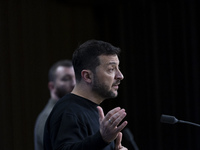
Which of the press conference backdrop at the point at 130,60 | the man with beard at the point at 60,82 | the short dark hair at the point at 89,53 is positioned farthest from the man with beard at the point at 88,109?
the press conference backdrop at the point at 130,60

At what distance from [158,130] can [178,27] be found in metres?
1.43

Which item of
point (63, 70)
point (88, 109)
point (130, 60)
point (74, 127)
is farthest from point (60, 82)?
point (130, 60)

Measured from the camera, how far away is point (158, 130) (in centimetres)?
471

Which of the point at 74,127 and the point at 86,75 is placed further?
the point at 86,75

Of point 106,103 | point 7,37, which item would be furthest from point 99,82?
point 106,103

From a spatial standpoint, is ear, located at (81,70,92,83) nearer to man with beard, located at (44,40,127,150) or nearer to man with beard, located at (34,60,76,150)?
man with beard, located at (44,40,127,150)

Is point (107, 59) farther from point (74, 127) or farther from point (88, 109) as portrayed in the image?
point (74, 127)

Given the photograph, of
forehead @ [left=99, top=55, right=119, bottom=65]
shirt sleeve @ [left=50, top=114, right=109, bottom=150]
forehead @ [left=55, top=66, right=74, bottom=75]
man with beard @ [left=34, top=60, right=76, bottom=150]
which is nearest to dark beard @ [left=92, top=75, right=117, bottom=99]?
forehead @ [left=99, top=55, right=119, bottom=65]

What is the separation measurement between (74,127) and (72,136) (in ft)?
0.17

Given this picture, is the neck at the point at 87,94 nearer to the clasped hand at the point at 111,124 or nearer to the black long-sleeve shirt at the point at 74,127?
the black long-sleeve shirt at the point at 74,127

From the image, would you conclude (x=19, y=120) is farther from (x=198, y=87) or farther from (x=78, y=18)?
(x=198, y=87)

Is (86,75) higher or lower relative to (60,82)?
higher

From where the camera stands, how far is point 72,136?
1.68 metres

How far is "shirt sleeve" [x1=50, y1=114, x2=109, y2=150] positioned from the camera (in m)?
1.60
